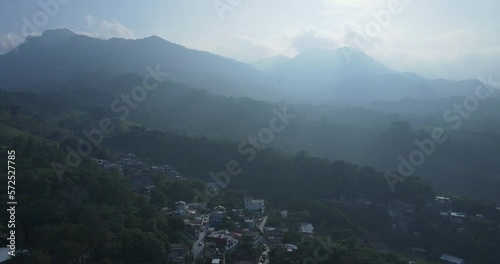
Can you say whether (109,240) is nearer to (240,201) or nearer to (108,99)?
(240,201)

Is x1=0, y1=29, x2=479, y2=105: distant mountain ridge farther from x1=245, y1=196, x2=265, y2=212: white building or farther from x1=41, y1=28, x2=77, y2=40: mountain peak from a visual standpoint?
x1=245, y1=196, x2=265, y2=212: white building

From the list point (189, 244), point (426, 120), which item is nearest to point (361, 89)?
point (426, 120)

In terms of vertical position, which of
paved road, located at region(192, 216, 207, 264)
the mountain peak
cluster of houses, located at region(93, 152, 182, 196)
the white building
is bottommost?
paved road, located at region(192, 216, 207, 264)

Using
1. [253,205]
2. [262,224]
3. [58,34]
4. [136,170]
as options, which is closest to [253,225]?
[262,224]

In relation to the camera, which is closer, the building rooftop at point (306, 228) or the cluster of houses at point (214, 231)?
the cluster of houses at point (214, 231)

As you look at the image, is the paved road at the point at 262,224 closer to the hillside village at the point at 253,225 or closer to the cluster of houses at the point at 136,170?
the hillside village at the point at 253,225

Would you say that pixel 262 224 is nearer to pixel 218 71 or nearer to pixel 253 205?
pixel 253 205

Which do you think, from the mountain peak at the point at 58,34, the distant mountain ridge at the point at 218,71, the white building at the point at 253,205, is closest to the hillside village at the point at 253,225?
the white building at the point at 253,205

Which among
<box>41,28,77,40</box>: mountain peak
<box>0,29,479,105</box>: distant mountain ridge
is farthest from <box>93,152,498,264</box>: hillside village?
<box>41,28,77,40</box>: mountain peak
